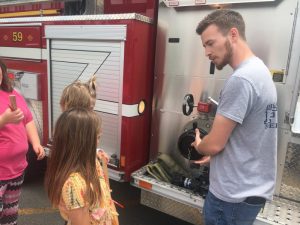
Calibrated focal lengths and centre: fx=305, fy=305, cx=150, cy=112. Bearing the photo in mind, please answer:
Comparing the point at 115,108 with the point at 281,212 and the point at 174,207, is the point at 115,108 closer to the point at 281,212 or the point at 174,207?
the point at 174,207

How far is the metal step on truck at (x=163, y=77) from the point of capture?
2.26 m

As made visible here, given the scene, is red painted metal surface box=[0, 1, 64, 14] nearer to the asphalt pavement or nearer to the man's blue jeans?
the asphalt pavement

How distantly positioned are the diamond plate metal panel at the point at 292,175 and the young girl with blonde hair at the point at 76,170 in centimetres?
151

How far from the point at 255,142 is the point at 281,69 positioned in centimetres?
88

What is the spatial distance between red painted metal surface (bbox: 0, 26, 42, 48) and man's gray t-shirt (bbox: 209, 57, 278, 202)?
240 centimetres

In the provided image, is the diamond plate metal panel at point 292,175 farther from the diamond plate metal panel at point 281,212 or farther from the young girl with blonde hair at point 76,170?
the young girl with blonde hair at point 76,170

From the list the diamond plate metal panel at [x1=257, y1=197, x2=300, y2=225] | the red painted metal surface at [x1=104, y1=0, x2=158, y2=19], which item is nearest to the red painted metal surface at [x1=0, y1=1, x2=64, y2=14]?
the red painted metal surface at [x1=104, y1=0, x2=158, y2=19]

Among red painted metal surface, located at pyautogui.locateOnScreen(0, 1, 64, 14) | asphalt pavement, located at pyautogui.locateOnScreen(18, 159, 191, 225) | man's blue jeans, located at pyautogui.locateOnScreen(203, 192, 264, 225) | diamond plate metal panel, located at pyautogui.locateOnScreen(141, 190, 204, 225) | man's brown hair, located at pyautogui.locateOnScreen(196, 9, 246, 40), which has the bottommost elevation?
asphalt pavement, located at pyautogui.locateOnScreen(18, 159, 191, 225)

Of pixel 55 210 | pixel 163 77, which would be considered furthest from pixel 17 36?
pixel 55 210

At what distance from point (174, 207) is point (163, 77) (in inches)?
45.4

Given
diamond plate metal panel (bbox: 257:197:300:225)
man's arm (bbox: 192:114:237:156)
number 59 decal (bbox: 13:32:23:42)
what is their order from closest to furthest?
man's arm (bbox: 192:114:237:156) → diamond plate metal panel (bbox: 257:197:300:225) → number 59 decal (bbox: 13:32:23:42)

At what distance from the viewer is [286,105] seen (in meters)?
2.26

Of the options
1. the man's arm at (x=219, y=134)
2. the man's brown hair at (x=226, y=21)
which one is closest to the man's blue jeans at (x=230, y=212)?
the man's arm at (x=219, y=134)

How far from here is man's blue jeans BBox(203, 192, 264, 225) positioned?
1718 millimetres
